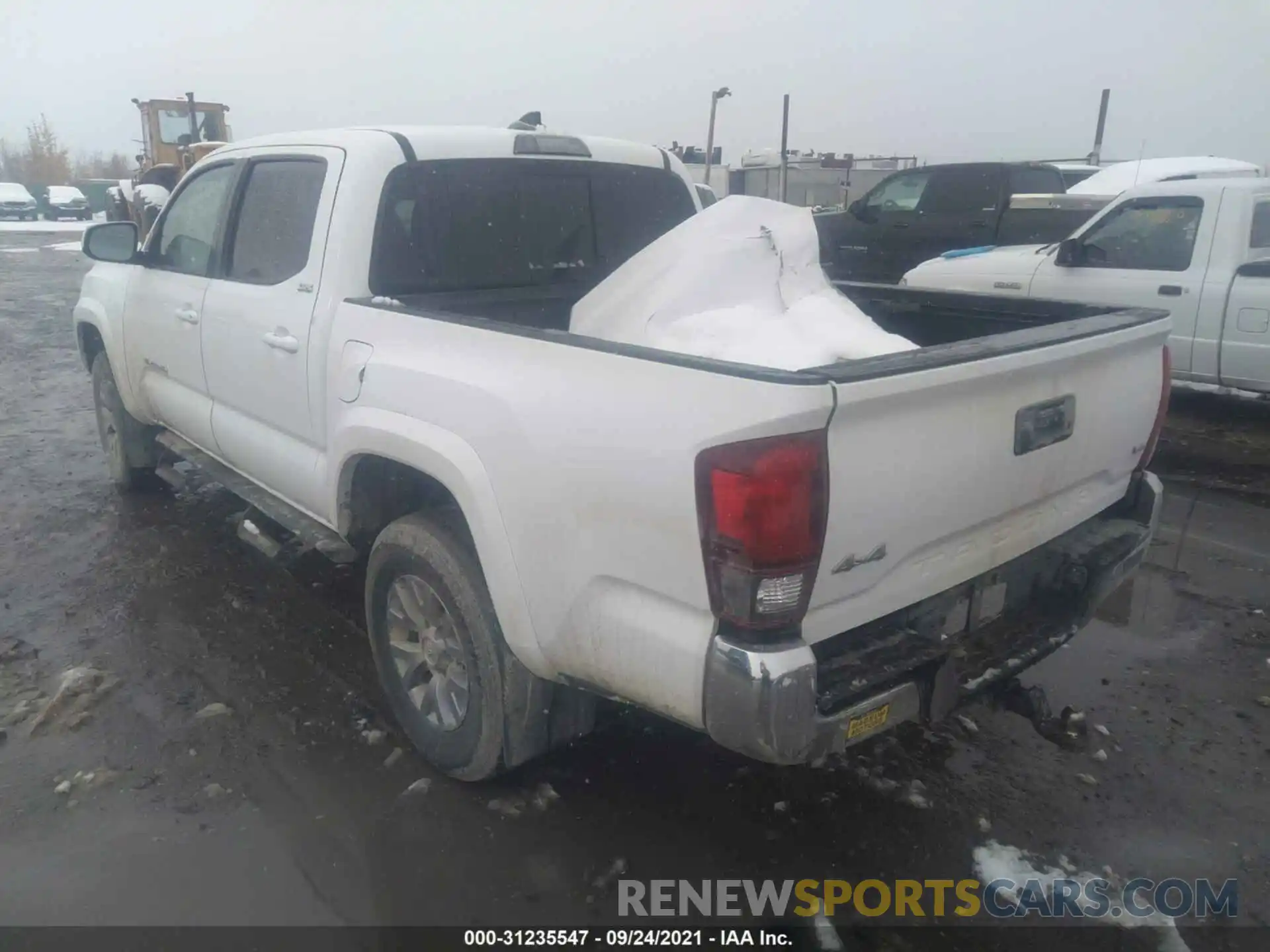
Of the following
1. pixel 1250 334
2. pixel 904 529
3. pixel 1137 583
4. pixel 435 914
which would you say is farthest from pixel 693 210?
pixel 1250 334

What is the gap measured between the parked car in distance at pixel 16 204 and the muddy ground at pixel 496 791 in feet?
134

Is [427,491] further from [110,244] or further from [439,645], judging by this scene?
[110,244]

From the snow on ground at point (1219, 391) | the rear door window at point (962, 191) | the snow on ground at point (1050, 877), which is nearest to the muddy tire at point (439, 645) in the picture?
the snow on ground at point (1050, 877)

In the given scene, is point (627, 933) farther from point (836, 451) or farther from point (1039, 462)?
point (1039, 462)

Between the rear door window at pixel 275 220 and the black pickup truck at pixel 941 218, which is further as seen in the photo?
the black pickup truck at pixel 941 218

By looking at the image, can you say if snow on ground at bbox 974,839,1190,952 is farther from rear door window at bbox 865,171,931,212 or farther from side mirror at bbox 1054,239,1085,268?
rear door window at bbox 865,171,931,212

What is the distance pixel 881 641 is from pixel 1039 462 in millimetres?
694

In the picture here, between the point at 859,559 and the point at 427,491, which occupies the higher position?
the point at 859,559

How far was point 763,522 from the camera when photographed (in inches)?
79.4

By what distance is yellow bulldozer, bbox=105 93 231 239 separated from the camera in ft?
72.3

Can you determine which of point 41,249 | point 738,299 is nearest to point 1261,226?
point 738,299

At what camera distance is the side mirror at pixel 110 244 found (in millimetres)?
4605

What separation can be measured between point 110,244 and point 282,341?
176 centimetres

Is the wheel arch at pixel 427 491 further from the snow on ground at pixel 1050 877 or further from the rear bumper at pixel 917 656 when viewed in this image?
the snow on ground at pixel 1050 877
